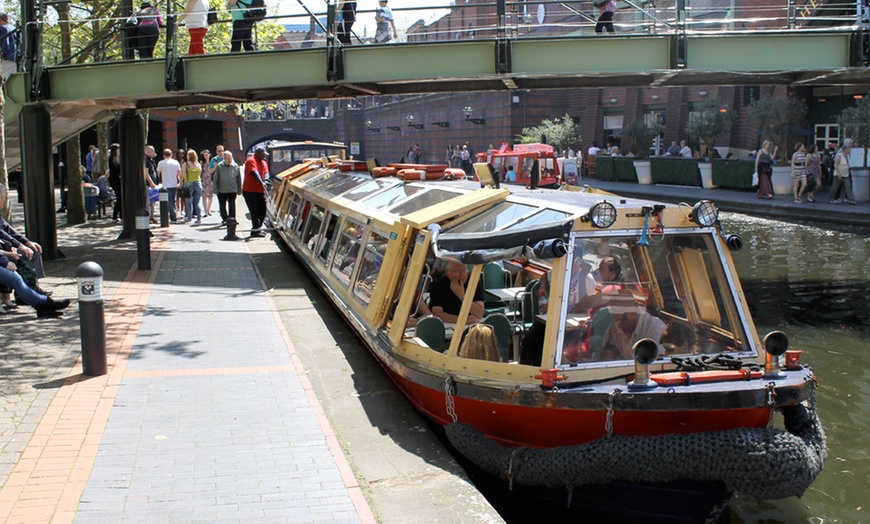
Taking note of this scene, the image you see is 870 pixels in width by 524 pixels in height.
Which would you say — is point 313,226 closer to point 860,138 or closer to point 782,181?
point 860,138

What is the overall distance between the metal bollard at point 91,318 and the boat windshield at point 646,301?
14.5ft

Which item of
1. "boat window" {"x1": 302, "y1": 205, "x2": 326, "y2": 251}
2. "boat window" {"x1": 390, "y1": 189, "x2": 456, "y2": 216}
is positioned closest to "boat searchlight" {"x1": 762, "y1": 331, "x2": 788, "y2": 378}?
"boat window" {"x1": 390, "y1": 189, "x2": 456, "y2": 216}

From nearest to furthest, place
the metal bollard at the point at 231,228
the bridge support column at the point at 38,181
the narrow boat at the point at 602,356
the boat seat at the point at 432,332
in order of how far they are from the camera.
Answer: the narrow boat at the point at 602,356
the boat seat at the point at 432,332
the bridge support column at the point at 38,181
the metal bollard at the point at 231,228

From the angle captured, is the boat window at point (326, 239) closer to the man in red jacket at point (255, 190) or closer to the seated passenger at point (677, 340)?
the man in red jacket at point (255, 190)

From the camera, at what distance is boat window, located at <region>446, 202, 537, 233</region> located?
8.25 metres

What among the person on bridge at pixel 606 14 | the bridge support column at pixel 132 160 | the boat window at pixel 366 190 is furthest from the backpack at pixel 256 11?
the person on bridge at pixel 606 14

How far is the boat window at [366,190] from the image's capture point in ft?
43.2

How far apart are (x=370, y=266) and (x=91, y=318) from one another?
3.09 metres

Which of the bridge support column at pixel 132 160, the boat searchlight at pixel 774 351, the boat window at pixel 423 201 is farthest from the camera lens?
the bridge support column at pixel 132 160

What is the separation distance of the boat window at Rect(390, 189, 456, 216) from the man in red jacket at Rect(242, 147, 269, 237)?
31.6 feet

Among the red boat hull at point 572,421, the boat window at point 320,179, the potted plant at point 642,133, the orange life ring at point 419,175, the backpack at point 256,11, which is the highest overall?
the backpack at point 256,11

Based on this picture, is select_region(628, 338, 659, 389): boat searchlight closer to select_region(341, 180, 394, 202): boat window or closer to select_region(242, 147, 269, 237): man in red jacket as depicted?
select_region(341, 180, 394, 202): boat window

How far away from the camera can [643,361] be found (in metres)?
6.43

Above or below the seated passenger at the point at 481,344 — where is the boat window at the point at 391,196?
above
